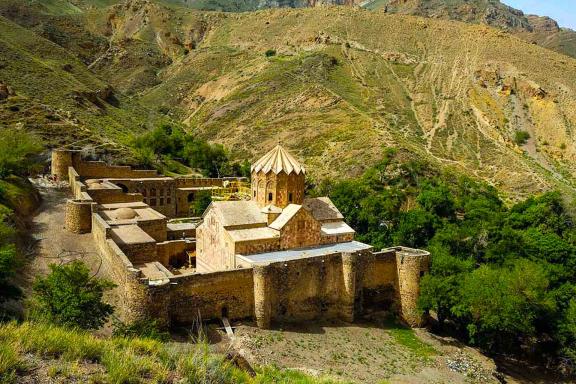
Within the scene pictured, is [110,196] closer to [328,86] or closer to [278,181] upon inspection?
[278,181]

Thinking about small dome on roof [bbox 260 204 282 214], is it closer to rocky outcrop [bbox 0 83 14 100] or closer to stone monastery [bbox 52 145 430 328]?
stone monastery [bbox 52 145 430 328]

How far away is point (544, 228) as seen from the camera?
92.7 feet

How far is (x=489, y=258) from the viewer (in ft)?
83.7

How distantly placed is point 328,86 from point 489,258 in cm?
4375

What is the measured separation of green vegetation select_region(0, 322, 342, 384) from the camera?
554 centimetres

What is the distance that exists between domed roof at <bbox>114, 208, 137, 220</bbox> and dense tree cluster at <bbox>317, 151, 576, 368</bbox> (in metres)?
13.3

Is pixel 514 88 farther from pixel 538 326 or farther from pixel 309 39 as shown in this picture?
pixel 538 326

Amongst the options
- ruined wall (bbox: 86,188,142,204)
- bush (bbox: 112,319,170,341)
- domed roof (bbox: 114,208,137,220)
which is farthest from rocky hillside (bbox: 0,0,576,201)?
bush (bbox: 112,319,170,341)

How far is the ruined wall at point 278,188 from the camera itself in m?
20.6

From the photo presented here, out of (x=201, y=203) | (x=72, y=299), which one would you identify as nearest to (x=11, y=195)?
(x=72, y=299)

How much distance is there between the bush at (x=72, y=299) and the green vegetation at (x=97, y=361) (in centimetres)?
656

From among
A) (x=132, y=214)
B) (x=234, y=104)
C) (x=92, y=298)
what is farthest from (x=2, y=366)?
(x=234, y=104)

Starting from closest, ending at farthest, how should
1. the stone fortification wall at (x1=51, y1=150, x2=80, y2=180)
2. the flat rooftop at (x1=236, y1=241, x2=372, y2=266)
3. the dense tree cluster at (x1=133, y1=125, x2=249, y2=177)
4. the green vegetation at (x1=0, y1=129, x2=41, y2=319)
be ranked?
1. the green vegetation at (x1=0, y1=129, x2=41, y2=319)
2. the flat rooftop at (x1=236, y1=241, x2=372, y2=266)
3. the stone fortification wall at (x1=51, y1=150, x2=80, y2=180)
4. the dense tree cluster at (x1=133, y1=125, x2=249, y2=177)

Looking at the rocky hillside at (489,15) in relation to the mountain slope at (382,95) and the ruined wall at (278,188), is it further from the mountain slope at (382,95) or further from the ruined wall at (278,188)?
the ruined wall at (278,188)
